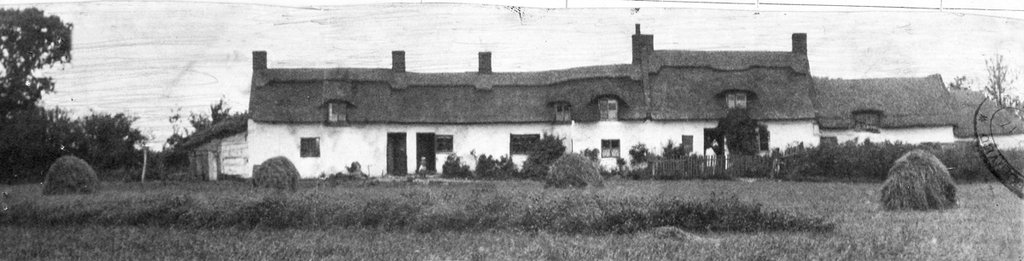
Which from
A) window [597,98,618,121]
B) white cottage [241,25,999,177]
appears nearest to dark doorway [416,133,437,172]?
white cottage [241,25,999,177]

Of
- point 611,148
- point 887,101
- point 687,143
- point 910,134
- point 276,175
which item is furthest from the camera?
point 887,101

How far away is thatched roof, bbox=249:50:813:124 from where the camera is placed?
2889cm

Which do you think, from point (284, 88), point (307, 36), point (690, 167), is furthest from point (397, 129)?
point (307, 36)

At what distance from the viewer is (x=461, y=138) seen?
2934 centimetres

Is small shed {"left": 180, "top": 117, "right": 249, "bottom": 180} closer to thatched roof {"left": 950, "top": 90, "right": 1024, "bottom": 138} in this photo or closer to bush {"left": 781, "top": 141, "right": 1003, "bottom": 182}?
bush {"left": 781, "top": 141, "right": 1003, "bottom": 182}

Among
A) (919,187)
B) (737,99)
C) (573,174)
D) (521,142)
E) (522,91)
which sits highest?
(522,91)

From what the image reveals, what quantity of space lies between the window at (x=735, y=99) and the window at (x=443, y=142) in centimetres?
791

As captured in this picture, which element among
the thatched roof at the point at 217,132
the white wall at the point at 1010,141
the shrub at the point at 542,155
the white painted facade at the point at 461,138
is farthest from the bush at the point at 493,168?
the white wall at the point at 1010,141

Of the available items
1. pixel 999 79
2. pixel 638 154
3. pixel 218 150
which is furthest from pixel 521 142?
pixel 999 79

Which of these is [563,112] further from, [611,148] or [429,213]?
[429,213]

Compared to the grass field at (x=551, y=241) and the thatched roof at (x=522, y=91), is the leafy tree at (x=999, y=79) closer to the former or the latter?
the grass field at (x=551, y=241)

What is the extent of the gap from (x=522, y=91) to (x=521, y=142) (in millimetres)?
2130

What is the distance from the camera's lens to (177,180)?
83.5ft

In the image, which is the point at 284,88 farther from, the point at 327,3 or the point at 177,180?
the point at 327,3
